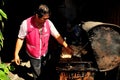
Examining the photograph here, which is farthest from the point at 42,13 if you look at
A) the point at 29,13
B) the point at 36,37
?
the point at 29,13

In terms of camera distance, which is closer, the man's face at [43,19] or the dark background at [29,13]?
the man's face at [43,19]

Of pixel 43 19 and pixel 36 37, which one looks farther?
pixel 36 37

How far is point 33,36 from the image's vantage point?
6.77 metres

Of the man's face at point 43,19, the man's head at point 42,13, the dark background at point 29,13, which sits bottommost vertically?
the dark background at point 29,13

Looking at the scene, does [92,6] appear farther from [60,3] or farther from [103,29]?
[103,29]

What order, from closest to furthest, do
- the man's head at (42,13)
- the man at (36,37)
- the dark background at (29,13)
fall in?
the man's head at (42,13) → the man at (36,37) → the dark background at (29,13)

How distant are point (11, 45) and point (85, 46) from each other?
190 inches

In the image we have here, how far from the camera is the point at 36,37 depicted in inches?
267

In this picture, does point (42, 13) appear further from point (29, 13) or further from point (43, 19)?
point (29, 13)

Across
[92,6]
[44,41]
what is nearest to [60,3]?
[92,6]

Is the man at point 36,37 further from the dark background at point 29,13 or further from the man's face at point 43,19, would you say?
the dark background at point 29,13

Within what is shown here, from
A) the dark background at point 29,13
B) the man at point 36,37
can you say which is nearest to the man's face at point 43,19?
the man at point 36,37

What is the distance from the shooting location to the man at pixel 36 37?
21.7 feet

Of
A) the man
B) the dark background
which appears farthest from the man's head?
the dark background
